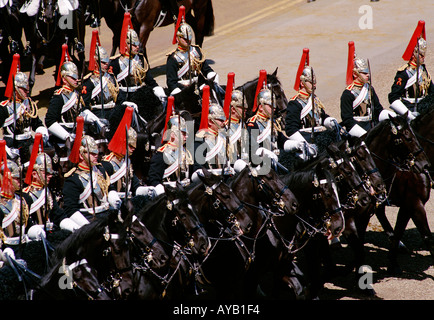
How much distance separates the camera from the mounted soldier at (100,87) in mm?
13453

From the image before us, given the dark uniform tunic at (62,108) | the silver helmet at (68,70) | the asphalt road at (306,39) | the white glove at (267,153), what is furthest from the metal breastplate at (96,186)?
the asphalt road at (306,39)

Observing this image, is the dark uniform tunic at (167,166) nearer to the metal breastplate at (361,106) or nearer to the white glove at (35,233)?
the white glove at (35,233)

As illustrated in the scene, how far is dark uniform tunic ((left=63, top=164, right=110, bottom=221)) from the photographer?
9.97 metres

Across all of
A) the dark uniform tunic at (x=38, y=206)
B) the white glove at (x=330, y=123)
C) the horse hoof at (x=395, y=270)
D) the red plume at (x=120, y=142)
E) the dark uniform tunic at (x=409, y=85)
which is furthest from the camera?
the dark uniform tunic at (x=409, y=85)

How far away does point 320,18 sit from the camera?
21.2 meters

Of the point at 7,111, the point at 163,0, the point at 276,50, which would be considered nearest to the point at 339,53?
the point at 276,50

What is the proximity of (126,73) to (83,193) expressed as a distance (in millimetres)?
4312

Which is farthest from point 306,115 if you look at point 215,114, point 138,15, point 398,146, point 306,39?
point 306,39

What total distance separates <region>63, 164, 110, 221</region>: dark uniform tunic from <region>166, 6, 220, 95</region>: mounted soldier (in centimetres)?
411

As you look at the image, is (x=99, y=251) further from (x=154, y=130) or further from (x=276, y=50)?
(x=276, y=50)

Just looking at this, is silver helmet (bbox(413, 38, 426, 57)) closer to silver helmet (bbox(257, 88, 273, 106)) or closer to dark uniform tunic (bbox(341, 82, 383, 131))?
dark uniform tunic (bbox(341, 82, 383, 131))

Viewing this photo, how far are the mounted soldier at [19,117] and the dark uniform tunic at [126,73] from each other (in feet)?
5.85

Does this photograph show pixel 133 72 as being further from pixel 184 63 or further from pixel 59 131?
pixel 59 131

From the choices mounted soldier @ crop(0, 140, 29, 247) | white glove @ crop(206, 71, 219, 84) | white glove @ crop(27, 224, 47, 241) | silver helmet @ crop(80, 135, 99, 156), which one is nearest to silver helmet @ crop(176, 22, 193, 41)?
white glove @ crop(206, 71, 219, 84)
